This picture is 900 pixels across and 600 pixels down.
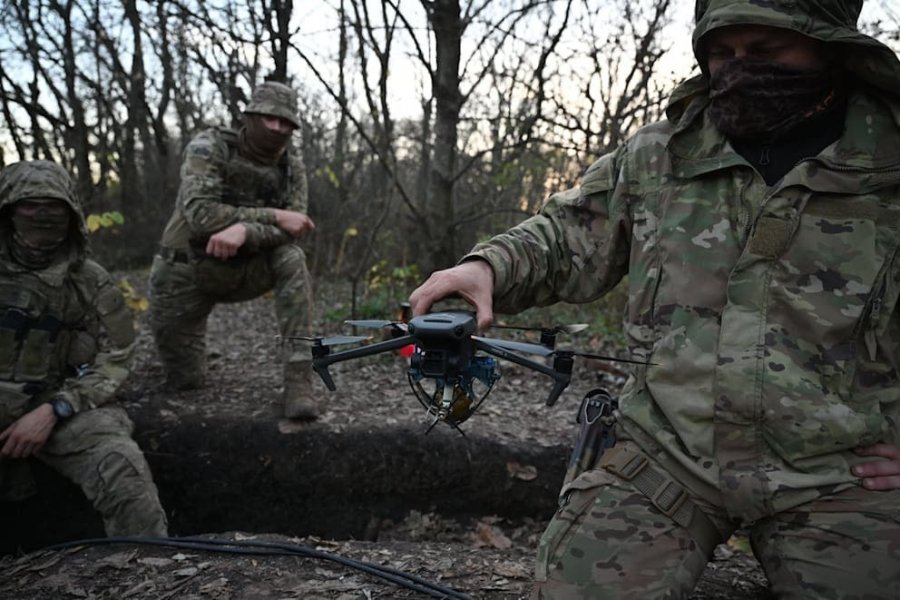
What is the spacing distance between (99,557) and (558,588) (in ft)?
7.37

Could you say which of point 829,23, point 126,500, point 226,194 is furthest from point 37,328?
point 829,23

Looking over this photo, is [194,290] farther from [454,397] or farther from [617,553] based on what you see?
[617,553]

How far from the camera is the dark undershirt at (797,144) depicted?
1981 millimetres

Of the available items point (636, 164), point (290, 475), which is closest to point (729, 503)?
point (636, 164)

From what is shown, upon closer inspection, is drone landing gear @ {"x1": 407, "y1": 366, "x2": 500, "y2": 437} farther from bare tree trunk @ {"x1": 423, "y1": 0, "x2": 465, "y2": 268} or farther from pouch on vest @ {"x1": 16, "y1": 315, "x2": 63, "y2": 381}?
bare tree trunk @ {"x1": 423, "y1": 0, "x2": 465, "y2": 268}

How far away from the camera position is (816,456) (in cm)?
181

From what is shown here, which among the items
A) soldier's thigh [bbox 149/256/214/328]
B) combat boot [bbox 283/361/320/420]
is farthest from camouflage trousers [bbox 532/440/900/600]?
soldier's thigh [bbox 149/256/214/328]

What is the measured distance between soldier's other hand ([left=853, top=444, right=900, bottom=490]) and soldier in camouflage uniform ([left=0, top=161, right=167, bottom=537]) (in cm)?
318

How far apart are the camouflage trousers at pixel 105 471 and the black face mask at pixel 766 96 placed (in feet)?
10.6

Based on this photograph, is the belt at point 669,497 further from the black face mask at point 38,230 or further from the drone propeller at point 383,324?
the black face mask at point 38,230

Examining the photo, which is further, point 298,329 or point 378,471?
point 298,329

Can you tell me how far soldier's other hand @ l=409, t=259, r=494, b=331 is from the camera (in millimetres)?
1890

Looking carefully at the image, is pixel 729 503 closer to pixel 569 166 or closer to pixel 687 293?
pixel 687 293

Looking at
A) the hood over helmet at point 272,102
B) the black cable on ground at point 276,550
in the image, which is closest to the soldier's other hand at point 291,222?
the hood over helmet at point 272,102
